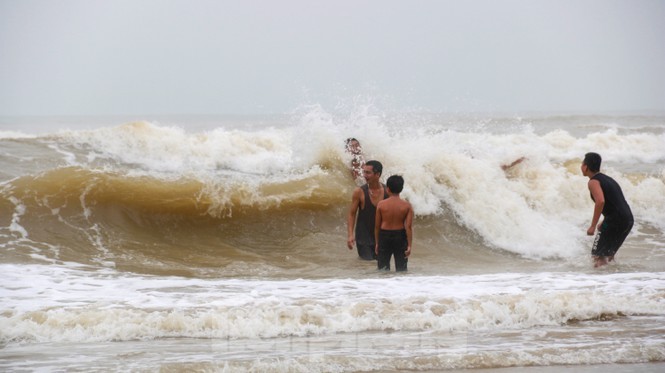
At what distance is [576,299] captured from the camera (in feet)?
24.5

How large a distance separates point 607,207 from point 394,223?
106 inches

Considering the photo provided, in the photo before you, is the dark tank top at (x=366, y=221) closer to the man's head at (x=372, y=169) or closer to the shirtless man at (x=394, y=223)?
the man's head at (x=372, y=169)

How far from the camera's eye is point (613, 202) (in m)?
9.06

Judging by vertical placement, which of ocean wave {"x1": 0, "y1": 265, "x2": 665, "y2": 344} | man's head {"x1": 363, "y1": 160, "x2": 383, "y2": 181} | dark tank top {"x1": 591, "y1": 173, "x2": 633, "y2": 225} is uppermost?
man's head {"x1": 363, "y1": 160, "x2": 383, "y2": 181}

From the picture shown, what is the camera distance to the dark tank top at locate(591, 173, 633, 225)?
29.6ft

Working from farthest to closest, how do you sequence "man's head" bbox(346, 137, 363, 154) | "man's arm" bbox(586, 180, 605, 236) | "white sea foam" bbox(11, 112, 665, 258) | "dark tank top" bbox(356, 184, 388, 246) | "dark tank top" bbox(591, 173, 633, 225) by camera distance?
Result: "white sea foam" bbox(11, 112, 665, 258), "man's head" bbox(346, 137, 363, 154), "dark tank top" bbox(356, 184, 388, 246), "dark tank top" bbox(591, 173, 633, 225), "man's arm" bbox(586, 180, 605, 236)

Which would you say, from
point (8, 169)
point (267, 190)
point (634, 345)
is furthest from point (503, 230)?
point (8, 169)

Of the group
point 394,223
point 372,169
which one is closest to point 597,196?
point 394,223

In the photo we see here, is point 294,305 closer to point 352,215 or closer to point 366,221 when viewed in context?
point 352,215

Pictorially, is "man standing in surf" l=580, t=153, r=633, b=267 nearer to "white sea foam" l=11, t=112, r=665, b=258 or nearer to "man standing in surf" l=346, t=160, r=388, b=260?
"white sea foam" l=11, t=112, r=665, b=258

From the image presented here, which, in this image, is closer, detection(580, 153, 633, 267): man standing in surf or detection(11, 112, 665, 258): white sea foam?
detection(580, 153, 633, 267): man standing in surf

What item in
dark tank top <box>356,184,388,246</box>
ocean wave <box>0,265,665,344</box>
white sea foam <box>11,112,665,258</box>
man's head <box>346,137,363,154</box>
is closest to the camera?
ocean wave <box>0,265,665,344</box>

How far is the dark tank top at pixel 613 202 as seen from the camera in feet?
29.6

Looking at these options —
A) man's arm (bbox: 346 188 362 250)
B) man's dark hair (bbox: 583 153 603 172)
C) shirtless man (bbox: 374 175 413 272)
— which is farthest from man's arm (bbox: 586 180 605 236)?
man's arm (bbox: 346 188 362 250)
